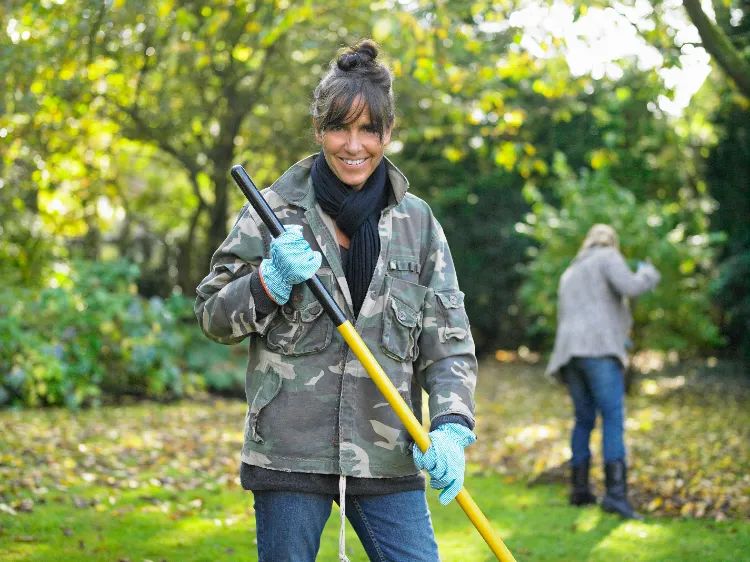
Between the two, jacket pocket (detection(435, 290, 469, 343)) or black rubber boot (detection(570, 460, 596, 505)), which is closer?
jacket pocket (detection(435, 290, 469, 343))

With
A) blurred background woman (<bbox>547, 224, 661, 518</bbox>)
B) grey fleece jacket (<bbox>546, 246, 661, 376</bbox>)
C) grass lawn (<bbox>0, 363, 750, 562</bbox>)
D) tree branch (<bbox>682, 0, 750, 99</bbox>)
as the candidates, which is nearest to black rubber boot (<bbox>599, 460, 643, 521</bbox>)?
blurred background woman (<bbox>547, 224, 661, 518</bbox>)

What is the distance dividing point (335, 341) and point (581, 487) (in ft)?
13.5

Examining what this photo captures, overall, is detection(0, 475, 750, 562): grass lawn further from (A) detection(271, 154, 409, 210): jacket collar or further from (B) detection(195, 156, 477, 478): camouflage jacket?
(A) detection(271, 154, 409, 210): jacket collar

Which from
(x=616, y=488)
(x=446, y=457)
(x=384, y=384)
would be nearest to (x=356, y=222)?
(x=384, y=384)

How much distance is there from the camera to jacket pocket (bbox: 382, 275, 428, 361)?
2570 mm

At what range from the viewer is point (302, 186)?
8.78ft

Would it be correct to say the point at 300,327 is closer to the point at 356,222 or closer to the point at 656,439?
the point at 356,222

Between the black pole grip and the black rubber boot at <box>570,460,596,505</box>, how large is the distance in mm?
4142

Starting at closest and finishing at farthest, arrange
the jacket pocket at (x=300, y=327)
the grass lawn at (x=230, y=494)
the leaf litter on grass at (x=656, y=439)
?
the jacket pocket at (x=300, y=327) → the grass lawn at (x=230, y=494) → the leaf litter on grass at (x=656, y=439)

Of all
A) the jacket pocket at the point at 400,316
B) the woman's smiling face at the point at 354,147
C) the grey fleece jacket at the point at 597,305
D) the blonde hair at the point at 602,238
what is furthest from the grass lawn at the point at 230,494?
the woman's smiling face at the point at 354,147

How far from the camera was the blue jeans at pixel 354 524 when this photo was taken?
245cm

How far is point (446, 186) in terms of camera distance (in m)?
15.9

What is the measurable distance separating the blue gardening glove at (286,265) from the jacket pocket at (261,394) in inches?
9.0

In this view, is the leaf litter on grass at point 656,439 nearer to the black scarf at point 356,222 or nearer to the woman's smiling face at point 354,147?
the black scarf at point 356,222
